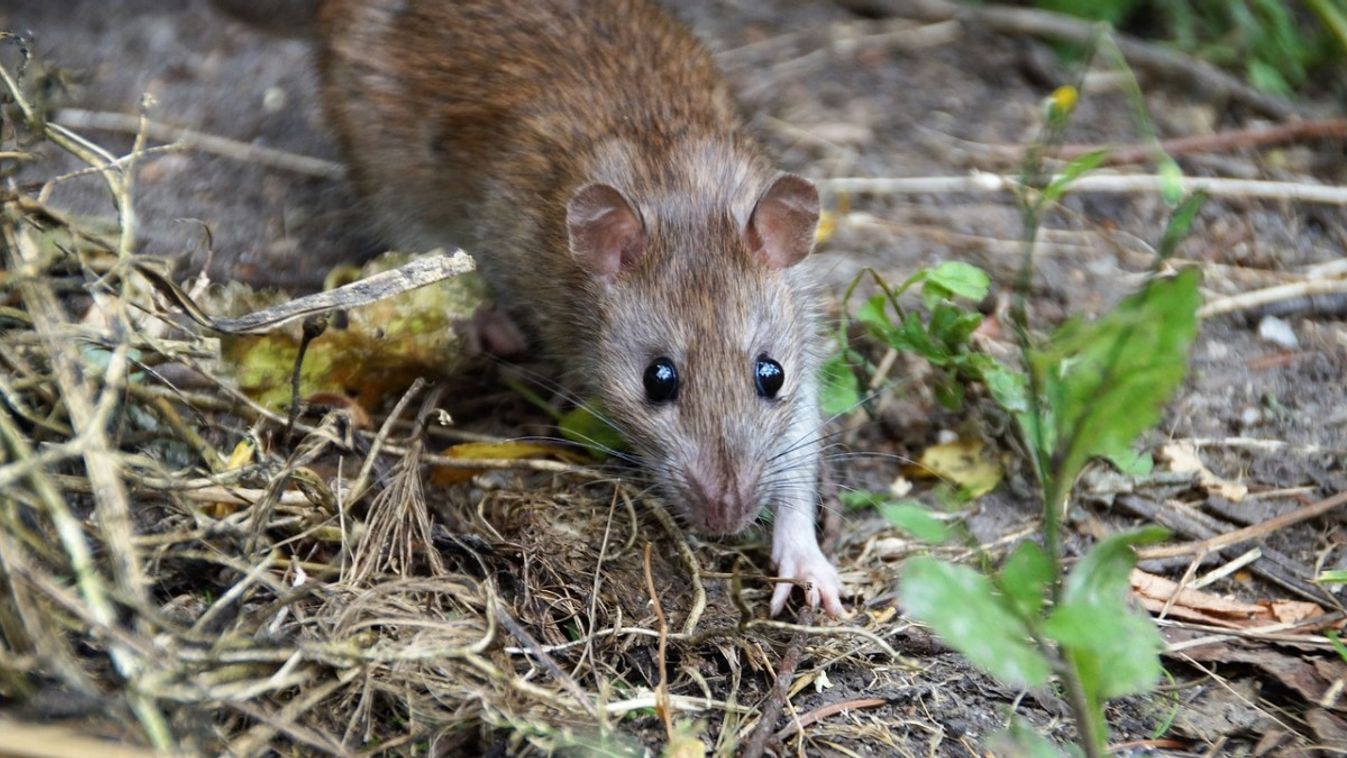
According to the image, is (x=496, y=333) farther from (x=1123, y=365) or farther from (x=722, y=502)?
(x=1123, y=365)

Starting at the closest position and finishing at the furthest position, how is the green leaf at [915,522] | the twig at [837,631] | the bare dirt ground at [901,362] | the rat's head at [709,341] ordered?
the green leaf at [915,522], the bare dirt ground at [901,362], the twig at [837,631], the rat's head at [709,341]

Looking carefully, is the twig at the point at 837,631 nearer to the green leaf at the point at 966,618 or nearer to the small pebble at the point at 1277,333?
the green leaf at the point at 966,618

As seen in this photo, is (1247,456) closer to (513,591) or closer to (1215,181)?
(1215,181)

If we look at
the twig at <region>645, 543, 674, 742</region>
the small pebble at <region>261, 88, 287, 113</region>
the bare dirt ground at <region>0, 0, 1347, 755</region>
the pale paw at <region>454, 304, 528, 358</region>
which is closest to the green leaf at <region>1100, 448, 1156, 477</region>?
the bare dirt ground at <region>0, 0, 1347, 755</region>

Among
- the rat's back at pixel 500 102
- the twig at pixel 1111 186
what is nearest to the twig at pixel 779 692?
the rat's back at pixel 500 102

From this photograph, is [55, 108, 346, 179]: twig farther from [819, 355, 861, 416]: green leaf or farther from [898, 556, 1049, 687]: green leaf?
[898, 556, 1049, 687]: green leaf
